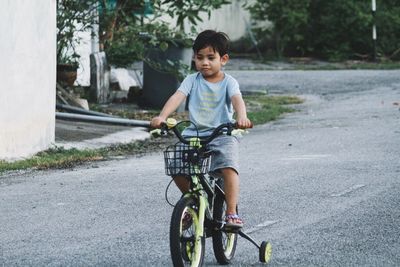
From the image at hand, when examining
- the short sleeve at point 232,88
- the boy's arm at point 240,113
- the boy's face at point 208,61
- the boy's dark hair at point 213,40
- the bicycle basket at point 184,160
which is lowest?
the bicycle basket at point 184,160

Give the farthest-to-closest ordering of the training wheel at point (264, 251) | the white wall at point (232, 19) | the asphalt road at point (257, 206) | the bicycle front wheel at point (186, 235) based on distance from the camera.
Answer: the white wall at point (232, 19)
the asphalt road at point (257, 206)
the training wheel at point (264, 251)
the bicycle front wheel at point (186, 235)

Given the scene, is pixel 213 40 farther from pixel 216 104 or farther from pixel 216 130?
pixel 216 130

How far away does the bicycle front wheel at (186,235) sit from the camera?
6391mm

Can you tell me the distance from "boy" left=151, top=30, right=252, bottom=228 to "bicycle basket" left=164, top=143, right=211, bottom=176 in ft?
1.08

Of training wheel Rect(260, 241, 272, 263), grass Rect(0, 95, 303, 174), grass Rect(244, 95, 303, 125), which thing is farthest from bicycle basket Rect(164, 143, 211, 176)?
grass Rect(244, 95, 303, 125)

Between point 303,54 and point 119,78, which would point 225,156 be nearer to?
point 119,78

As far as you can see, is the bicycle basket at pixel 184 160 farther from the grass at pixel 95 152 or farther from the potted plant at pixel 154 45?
the potted plant at pixel 154 45

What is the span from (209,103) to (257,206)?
9.01ft

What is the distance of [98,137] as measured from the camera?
50.4 feet

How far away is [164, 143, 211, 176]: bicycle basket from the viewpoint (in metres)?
6.60

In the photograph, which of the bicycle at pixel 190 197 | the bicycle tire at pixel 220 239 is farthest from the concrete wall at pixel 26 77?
the bicycle at pixel 190 197

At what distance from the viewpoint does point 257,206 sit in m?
9.64

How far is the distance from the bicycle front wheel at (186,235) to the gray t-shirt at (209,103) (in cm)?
53

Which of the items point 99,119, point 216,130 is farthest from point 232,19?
point 216,130
